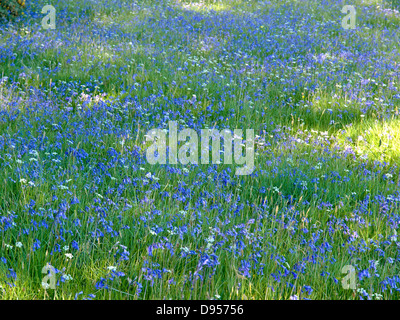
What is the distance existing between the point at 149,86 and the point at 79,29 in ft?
12.7

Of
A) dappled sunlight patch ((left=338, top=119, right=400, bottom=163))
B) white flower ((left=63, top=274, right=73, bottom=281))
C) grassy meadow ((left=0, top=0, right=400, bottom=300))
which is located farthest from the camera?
dappled sunlight patch ((left=338, top=119, right=400, bottom=163))

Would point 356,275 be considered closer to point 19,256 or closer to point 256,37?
point 19,256

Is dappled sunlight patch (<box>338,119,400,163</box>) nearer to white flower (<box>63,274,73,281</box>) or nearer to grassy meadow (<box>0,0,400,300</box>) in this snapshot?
grassy meadow (<box>0,0,400,300</box>)

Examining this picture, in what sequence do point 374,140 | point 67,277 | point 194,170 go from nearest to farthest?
point 67,277 < point 194,170 < point 374,140

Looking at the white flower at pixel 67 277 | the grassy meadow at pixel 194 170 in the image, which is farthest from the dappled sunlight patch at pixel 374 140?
the white flower at pixel 67 277

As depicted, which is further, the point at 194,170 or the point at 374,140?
the point at 374,140

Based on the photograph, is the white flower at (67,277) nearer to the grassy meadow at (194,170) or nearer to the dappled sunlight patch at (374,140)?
A: the grassy meadow at (194,170)

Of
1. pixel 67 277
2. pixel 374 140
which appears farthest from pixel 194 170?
pixel 374 140

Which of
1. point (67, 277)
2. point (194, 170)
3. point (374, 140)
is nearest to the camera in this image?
point (67, 277)

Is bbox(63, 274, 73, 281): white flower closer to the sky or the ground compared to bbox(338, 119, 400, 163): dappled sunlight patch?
closer to the ground

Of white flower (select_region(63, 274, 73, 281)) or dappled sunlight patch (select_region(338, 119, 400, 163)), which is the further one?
dappled sunlight patch (select_region(338, 119, 400, 163))

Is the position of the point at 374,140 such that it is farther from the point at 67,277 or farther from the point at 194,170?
the point at 67,277

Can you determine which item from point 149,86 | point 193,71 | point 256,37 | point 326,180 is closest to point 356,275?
point 326,180

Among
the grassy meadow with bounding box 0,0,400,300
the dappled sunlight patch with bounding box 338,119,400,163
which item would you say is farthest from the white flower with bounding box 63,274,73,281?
the dappled sunlight patch with bounding box 338,119,400,163
